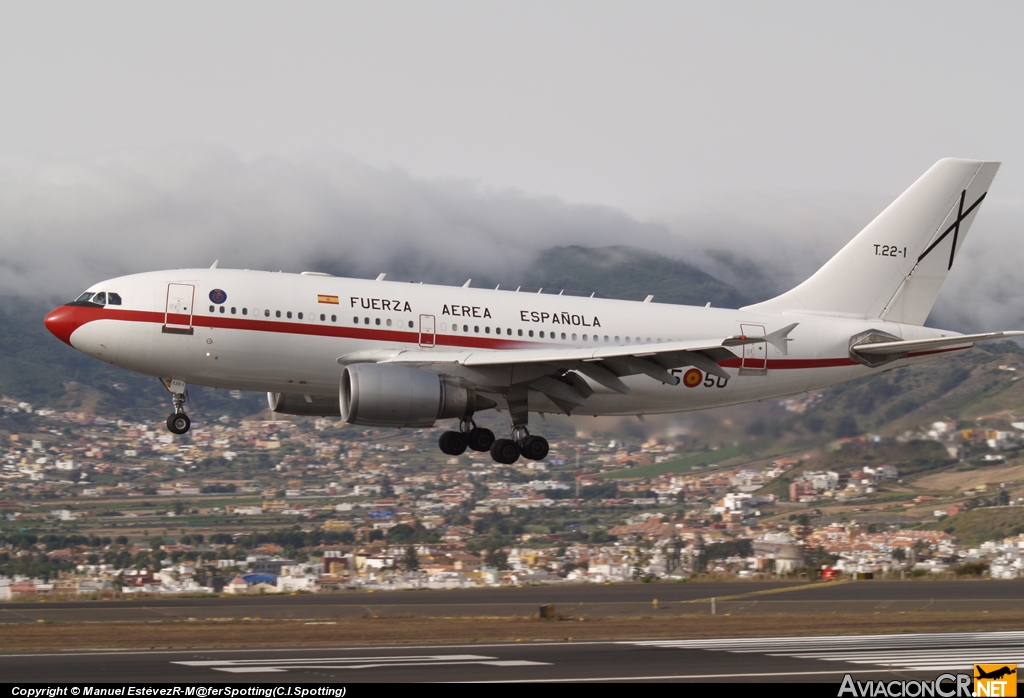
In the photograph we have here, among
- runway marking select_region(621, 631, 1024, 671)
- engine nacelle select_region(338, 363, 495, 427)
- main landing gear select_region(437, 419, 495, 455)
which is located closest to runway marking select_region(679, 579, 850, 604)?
main landing gear select_region(437, 419, 495, 455)

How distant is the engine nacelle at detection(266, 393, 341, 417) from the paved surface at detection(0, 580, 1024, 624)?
20.8 feet

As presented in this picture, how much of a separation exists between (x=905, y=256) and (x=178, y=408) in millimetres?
25725

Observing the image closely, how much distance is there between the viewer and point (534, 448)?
122 ft

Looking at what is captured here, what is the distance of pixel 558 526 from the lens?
93.2 m

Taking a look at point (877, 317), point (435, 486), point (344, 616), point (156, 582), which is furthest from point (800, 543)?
point (435, 486)

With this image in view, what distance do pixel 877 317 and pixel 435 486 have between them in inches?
3352

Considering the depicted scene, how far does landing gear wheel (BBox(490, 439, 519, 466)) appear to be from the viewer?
37.7 metres

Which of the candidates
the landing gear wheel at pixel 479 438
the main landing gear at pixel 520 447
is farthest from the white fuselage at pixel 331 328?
the landing gear wheel at pixel 479 438

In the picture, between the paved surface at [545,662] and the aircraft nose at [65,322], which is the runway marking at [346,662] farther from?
the aircraft nose at [65,322]

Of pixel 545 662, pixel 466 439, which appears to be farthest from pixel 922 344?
pixel 545 662

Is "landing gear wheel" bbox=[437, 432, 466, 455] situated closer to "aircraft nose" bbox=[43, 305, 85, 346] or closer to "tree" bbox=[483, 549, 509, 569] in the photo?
"aircraft nose" bbox=[43, 305, 85, 346]

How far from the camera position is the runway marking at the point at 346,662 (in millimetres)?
22172

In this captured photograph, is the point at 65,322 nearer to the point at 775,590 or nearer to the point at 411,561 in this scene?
the point at 775,590

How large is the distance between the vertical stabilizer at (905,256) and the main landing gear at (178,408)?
19.8m
